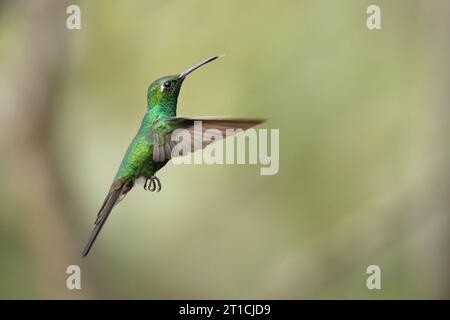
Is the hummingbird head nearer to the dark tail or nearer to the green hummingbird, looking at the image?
the green hummingbird

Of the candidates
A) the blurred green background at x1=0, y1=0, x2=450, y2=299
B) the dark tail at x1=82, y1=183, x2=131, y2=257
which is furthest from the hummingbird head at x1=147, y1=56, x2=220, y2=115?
the blurred green background at x1=0, y1=0, x2=450, y2=299

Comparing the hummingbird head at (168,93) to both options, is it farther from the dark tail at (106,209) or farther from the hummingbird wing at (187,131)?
the dark tail at (106,209)

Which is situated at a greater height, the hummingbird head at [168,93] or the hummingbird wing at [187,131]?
the hummingbird head at [168,93]

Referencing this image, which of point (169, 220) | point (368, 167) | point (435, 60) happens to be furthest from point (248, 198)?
point (435, 60)

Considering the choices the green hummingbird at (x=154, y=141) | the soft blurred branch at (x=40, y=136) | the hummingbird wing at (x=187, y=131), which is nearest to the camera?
the hummingbird wing at (x=187, y=131)

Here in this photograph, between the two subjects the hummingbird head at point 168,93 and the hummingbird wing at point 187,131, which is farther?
the hummingbird head at point 168,93

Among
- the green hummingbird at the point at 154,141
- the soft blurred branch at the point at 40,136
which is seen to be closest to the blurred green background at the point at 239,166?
the soft blurred branch at the point at 40,136
